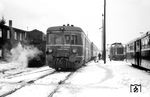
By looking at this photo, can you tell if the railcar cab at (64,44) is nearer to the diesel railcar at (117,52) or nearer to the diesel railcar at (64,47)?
the diesel railcar at (64,47)

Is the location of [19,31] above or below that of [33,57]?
above

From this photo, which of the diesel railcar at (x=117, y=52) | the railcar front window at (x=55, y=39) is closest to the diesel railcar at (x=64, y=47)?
the railcar front window at (x=55, y=39)

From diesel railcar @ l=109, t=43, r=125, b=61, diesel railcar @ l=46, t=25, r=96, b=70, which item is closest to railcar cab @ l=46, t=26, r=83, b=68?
diesel railcar @ l=46, t=25, r=96, b=70

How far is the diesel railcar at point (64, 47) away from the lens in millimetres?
15750

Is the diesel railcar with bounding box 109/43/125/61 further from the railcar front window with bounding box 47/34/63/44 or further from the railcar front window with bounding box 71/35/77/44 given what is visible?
the railcar front window with bounding box 47/34/63/44

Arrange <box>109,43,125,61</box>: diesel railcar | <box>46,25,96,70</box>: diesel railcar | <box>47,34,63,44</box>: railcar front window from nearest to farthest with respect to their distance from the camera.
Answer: <box>46,25,96,70</box>: diesel railcar
<box>47,34,63,44</box>: railcar front window
<box>109,43,125,61</box>: diesel railcar

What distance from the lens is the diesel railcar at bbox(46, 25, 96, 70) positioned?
1575cm

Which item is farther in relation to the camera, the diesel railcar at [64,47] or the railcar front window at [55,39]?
the railcar front window at [55,39]

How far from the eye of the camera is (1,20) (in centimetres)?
4316

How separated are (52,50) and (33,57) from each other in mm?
6314

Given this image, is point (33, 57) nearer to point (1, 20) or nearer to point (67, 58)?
point (67, 58)

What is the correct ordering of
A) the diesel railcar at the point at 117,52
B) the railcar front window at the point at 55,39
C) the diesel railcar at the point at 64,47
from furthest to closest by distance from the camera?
the diesel railcar at the point at 117,52 → the railcar front window at the point at 55,39 → the diesel railcar at the point at 64,47

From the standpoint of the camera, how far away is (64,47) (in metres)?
16.1

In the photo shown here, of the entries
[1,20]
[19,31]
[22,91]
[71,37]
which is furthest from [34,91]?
[1,20]
